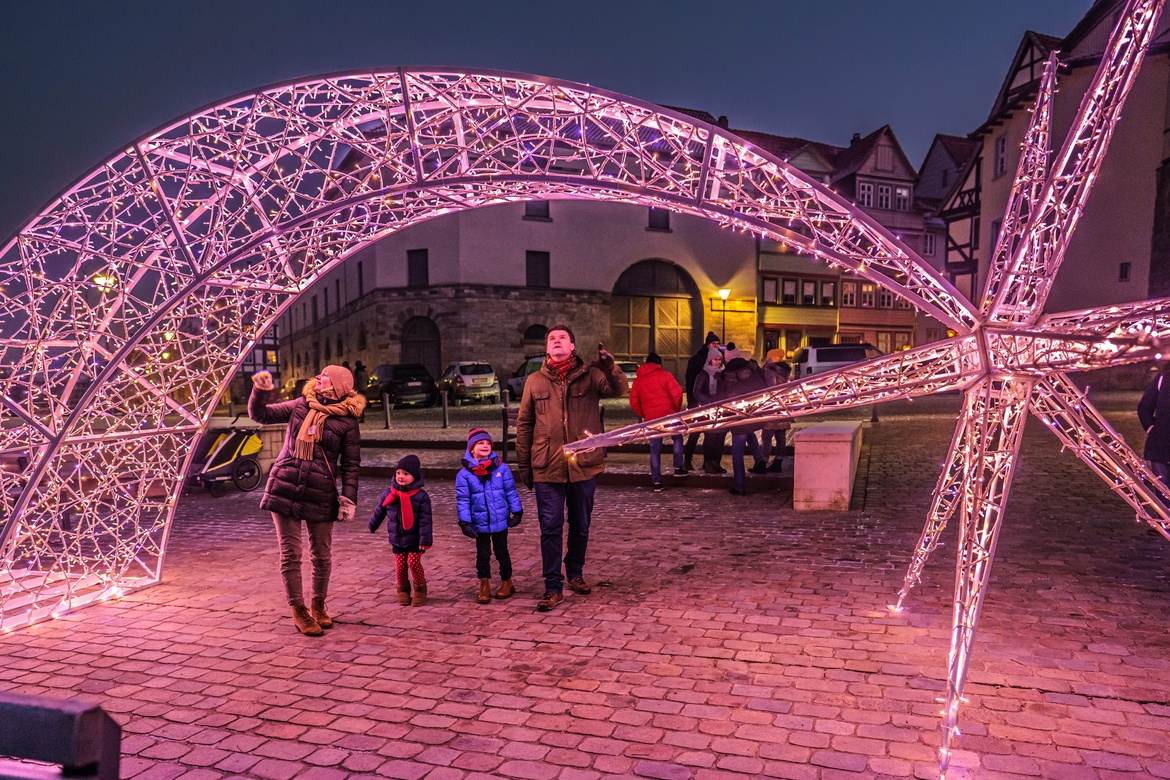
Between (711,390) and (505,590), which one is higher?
(711,390)

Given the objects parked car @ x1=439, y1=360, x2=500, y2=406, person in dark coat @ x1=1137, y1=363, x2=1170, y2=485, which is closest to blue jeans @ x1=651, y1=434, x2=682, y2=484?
person in dark coat @ x1=1137, y1=363, x2=1170, y2=485

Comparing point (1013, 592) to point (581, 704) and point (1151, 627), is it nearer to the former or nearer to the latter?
point (1151, 627)

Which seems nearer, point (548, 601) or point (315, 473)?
point (315, 473)

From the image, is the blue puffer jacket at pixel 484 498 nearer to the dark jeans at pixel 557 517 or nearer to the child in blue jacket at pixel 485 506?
the child in blue jacket at pixel 485 506

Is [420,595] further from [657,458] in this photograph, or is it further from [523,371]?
[523,371]

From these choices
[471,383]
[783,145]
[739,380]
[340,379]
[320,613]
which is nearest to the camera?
[320,613]

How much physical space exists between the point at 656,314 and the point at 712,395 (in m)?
22.8

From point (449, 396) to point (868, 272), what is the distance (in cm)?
2291

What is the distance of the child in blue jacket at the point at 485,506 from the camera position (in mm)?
5449

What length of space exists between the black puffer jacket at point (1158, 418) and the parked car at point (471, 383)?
66.8 feet

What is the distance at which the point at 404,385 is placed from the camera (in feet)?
81.3

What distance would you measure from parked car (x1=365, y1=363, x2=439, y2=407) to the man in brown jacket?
19935 mm

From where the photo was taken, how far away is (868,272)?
400 centimetres

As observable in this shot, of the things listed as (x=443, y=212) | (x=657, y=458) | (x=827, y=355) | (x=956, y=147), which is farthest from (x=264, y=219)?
(x=956, y=147)
